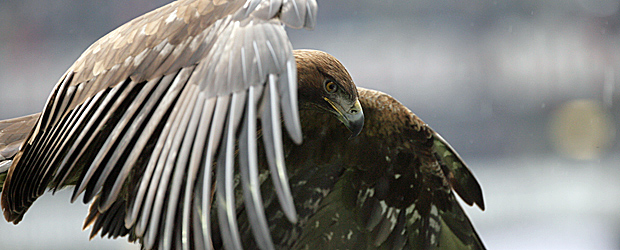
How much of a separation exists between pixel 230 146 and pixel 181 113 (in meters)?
0.13

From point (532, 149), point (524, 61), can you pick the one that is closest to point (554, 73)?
point (524, 61)

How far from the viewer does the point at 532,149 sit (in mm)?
4832

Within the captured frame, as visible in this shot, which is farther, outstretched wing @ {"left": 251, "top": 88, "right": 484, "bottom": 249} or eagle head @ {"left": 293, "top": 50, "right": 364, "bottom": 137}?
outstretched wing @ {"left": 251, "top": 88, "right": 484, "bottom": 249}

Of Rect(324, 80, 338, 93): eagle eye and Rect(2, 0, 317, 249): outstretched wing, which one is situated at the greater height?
Rect(2, 0, 317, 249): outstretched wing

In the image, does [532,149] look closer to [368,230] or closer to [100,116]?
[368,230]

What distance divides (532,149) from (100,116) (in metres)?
4.50

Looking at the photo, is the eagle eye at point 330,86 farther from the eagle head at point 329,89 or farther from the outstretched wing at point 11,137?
the outstretched wing at point 11,137

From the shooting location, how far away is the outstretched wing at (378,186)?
175 cm

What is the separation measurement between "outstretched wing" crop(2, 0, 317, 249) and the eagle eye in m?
0.49

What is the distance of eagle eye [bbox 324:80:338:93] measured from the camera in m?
1.50

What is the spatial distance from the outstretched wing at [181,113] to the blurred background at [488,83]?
2.53m

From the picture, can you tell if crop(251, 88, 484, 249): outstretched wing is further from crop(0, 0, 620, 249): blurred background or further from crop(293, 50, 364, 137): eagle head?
crop(0, 0, 620, 249): blurred background

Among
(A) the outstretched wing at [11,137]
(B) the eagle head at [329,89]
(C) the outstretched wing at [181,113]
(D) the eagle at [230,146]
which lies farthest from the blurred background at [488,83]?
(C) the outstretched wing at [181,113]

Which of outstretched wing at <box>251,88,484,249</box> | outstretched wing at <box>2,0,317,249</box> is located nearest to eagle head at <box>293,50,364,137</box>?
outstretched wing at <box>251,88,484,249</box>
